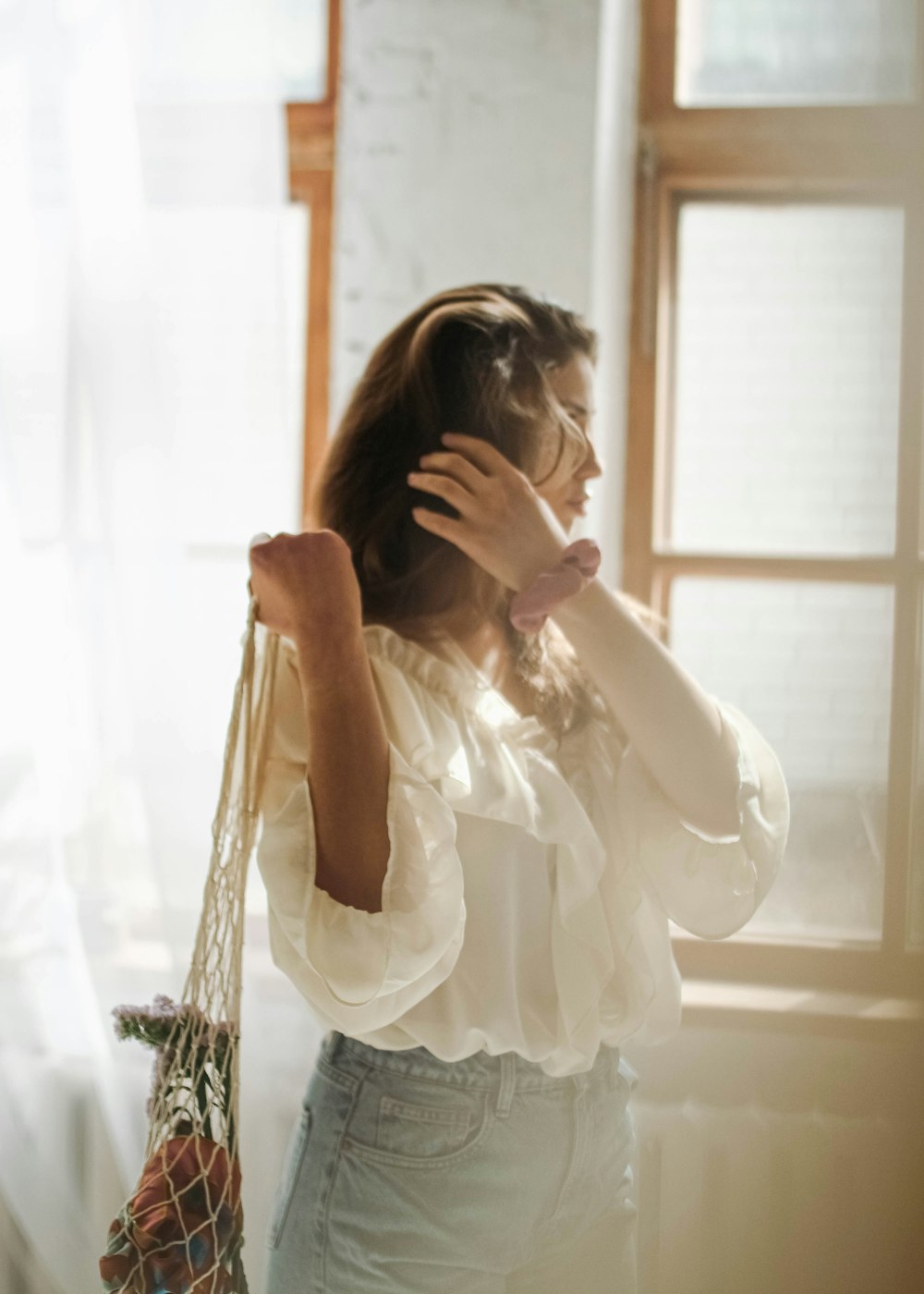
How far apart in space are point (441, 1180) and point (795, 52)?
1432mm

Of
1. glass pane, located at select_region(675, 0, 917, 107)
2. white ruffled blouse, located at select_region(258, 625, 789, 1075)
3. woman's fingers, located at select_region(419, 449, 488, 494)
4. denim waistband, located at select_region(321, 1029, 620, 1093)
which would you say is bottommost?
denim waistband, located at select_region(321, 1029, 620, 1093)

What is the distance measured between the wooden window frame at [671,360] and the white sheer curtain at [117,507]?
525mm

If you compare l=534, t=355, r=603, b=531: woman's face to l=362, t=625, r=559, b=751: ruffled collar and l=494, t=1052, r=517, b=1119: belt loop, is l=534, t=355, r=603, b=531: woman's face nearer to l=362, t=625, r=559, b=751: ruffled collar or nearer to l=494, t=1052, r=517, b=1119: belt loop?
l=362, t=625, r=559, b=751: ruffled collar

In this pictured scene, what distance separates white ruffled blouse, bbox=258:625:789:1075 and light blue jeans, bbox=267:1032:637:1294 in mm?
40

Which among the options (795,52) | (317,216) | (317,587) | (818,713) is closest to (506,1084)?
(317,587)

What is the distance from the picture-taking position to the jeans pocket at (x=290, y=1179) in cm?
87

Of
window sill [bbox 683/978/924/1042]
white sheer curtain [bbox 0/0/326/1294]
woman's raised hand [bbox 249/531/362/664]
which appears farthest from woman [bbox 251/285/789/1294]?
window sill [bbox 683/978/924/1042]

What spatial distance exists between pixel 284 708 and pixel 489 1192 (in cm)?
40

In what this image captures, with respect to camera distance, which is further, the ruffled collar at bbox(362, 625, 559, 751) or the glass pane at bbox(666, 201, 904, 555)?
the glass pane at bbox(666, 201, 904, 555)

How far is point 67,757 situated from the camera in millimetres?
1169

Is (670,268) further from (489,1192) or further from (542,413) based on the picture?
(489,1192)

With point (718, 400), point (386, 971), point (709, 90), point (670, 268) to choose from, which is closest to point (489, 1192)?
point (386, 971)

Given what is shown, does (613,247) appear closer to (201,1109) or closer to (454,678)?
(454,678)

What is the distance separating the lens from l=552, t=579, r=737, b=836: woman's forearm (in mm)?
885
